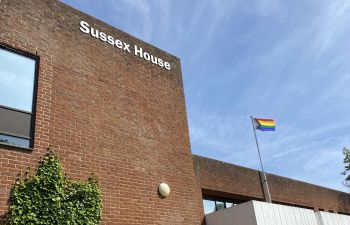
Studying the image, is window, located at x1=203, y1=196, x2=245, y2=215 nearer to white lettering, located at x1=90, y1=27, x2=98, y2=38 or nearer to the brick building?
the brick building

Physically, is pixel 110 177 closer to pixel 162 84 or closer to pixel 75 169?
pixel 75 169

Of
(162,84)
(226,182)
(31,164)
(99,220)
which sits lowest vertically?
(99,220)

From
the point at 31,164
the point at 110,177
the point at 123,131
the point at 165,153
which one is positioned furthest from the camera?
the point at 165,153

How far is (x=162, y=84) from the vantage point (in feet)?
44.7

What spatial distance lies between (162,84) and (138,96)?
1.35 m

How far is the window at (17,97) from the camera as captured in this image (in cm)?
915

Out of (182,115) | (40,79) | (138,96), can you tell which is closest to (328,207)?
(182,115)

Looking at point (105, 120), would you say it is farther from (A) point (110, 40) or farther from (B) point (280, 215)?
(B) point (280, 215)

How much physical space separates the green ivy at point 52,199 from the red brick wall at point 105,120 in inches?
9.2

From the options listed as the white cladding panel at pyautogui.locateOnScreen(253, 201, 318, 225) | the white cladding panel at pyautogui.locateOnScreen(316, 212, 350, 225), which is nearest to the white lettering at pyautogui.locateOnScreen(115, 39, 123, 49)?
the white cladding panel at pyautogui.locateOnScreen(253, 201, 318, 225)

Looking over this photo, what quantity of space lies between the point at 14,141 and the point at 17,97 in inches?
44.1

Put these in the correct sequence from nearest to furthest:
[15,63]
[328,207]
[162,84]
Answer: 1. [15,63]
2. [162,84]
3. [328,207]

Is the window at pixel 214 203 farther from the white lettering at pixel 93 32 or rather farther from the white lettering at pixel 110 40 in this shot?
the white lettering at pixel 93 32

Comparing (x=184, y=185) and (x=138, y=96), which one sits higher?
(x=138, y=96)
